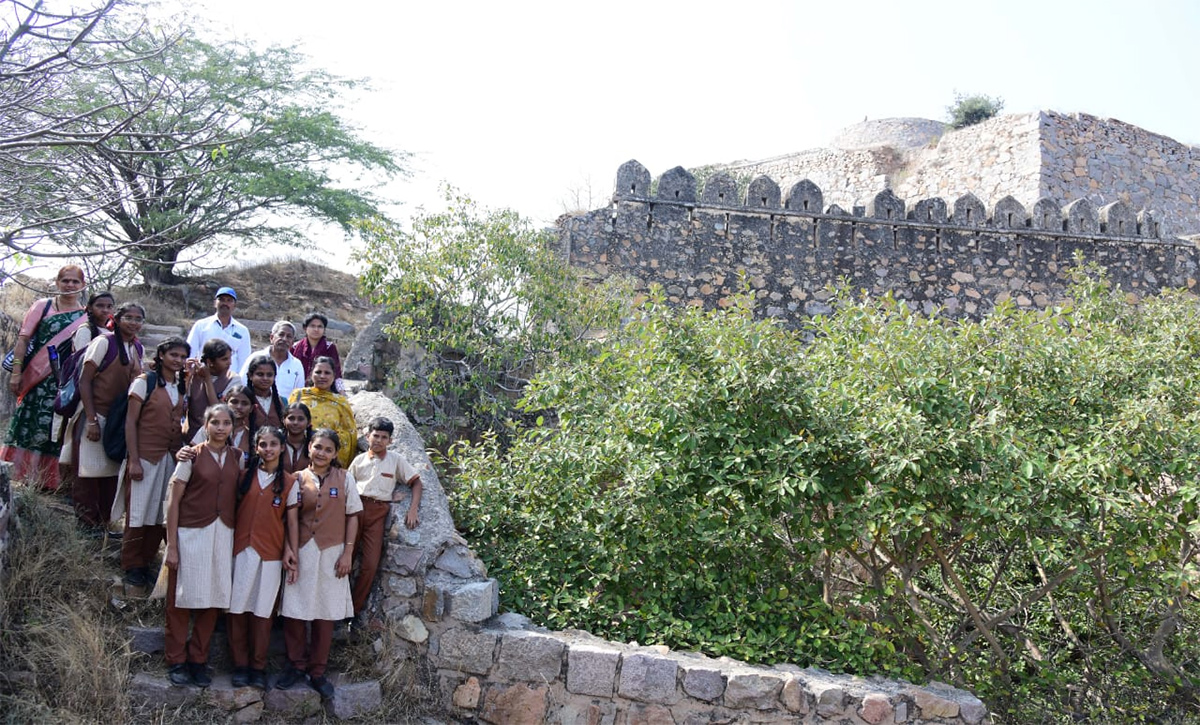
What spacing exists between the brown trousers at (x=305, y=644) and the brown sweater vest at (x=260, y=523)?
0.35 metres

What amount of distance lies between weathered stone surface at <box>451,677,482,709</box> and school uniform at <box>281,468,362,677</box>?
2.16 ft

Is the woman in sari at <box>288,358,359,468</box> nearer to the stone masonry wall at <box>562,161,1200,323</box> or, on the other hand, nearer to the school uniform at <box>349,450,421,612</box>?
the school uniform at <box>349,450,421,612</box>

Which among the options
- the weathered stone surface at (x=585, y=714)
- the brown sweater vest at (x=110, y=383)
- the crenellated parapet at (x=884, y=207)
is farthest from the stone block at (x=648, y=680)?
the crenellated parapet at (x=884, y=207)

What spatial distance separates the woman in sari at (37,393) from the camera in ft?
16.7

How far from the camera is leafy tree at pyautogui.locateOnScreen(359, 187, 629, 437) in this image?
746 cm

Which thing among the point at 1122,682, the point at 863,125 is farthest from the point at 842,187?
the point at 1122,682

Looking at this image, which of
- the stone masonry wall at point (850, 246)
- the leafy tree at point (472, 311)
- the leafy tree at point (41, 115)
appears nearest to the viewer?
the leafy tree at point (41, 115)

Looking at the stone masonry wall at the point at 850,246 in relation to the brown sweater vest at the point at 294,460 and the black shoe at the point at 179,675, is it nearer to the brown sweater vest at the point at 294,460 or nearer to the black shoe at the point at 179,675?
the brown sweater vest at the point at 294,460

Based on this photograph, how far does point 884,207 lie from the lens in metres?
10.8

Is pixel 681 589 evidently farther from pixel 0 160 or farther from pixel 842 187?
pixel 842 187

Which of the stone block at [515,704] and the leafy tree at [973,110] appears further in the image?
the leafy tree at [973,110]

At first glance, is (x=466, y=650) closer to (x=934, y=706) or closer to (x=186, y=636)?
(x=186, y=636)

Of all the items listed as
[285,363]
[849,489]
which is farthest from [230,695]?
[849,489]

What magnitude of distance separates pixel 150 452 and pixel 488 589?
1.81m
